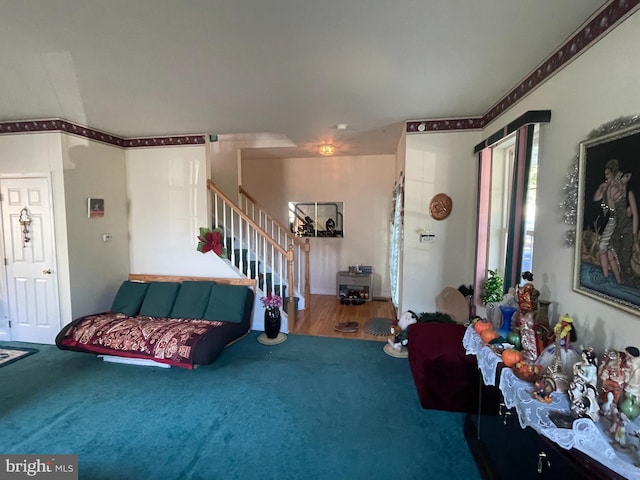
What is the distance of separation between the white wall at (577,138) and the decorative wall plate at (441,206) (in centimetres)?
132

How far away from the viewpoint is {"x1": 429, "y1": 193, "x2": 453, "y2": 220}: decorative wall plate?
3578 millimetres

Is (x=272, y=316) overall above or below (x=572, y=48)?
below

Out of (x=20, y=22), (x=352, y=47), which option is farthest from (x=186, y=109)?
(x=352, y=47)

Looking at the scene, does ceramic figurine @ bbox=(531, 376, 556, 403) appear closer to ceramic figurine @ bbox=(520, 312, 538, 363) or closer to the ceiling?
ceramic figurine @ bbox=(520, 312, 538, 363)

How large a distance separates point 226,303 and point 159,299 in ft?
2.98

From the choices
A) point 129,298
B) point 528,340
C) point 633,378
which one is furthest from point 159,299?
point 633,378

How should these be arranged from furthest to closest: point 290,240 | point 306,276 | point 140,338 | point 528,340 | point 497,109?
point 290,240
point 306,276
point 140,338
point 497,109
point 528,340

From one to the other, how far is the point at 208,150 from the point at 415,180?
2.82m

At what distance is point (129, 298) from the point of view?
404cm

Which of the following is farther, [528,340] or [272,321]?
[272,321]

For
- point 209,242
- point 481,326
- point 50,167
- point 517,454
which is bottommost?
point 517,454

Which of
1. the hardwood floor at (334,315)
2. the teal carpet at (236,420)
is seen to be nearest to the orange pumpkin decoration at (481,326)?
the teal carpet at (236,420)

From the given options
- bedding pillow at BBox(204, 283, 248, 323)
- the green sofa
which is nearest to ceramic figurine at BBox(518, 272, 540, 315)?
the green sofa

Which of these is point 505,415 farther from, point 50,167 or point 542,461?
point 50,167
